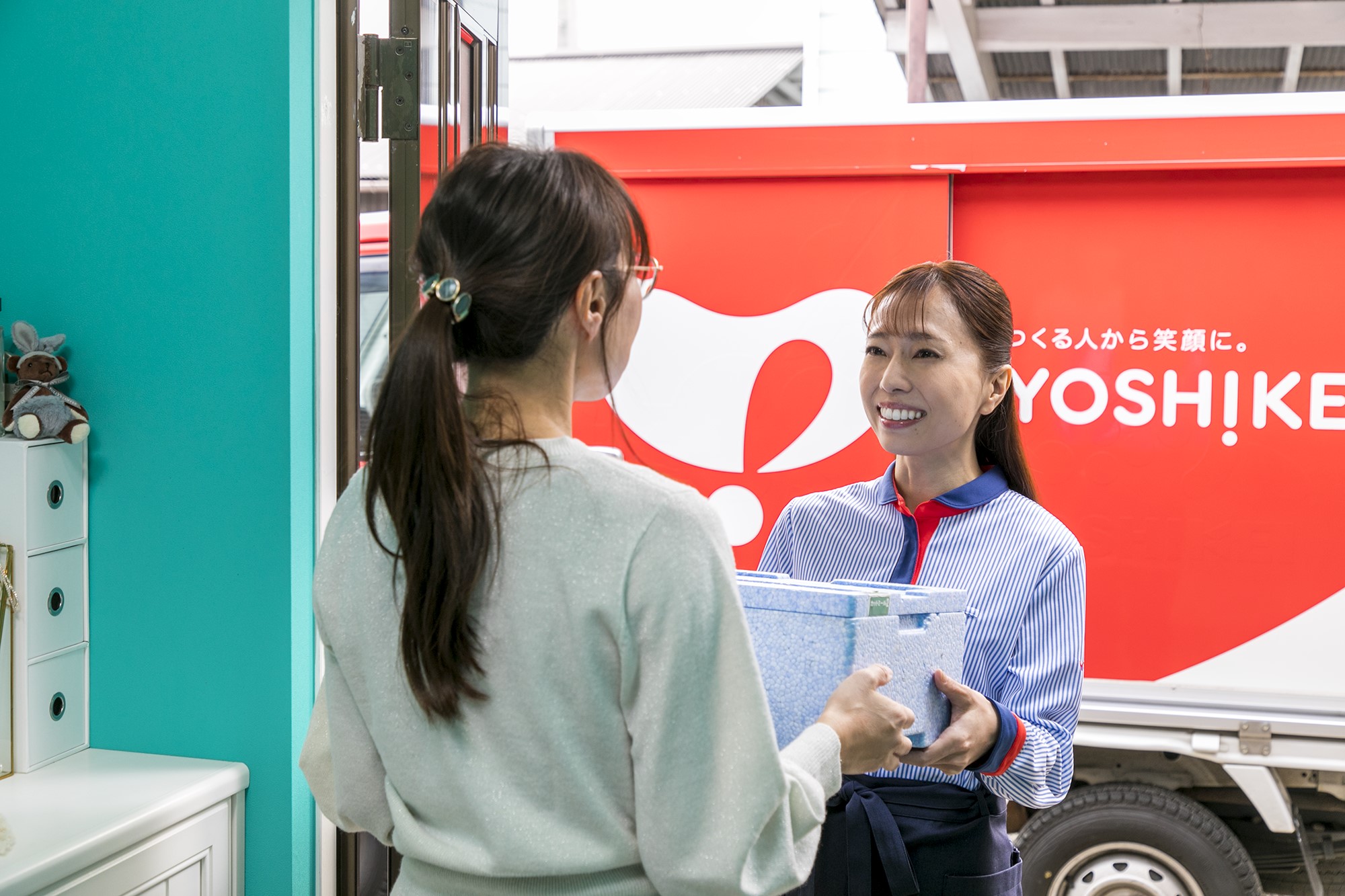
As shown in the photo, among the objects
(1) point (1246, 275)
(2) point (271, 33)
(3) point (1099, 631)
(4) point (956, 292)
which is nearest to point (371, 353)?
(2) point (271, 33)

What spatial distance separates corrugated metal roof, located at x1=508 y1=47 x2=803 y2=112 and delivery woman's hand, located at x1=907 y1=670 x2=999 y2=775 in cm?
410

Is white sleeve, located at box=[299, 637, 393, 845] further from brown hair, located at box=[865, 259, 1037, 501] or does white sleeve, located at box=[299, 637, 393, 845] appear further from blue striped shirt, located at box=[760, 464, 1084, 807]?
brown hair, located at box=[865, 259, 1037, 501]

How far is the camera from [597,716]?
0.75m

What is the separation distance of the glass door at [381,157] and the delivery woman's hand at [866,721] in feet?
2.95

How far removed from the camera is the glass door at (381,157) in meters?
1.58

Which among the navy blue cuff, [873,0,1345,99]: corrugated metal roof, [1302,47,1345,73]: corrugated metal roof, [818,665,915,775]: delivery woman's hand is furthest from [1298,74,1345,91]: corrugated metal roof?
[818,665,915,775]: delivery woman's hand

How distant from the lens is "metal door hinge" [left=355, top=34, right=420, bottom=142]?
1583 mm

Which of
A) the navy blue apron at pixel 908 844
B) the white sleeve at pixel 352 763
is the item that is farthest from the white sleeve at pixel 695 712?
the navy blue apron at pixel 908 844

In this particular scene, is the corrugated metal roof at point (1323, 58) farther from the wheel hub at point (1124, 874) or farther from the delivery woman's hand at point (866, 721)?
the delivery woman's hand at point (866, 721)

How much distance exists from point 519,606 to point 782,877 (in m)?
0.26

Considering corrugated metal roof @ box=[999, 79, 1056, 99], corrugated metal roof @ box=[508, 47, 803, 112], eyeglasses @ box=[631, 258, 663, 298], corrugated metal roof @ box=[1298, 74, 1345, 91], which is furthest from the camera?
corrugated metal roof @ box=[1298, 74, 1345, 91]

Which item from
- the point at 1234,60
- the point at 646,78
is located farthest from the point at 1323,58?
the point at 646,78

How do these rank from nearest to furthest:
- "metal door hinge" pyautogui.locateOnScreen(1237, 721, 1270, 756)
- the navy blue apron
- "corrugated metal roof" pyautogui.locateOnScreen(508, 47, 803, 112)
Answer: the navy blue apron < "metal door hinge" pyautogui.locateOnScreen(1237, 721, 1270, 756) < "corrugated metal roof" pyautogui.locateOnScreen(508, 47, 803, 112)

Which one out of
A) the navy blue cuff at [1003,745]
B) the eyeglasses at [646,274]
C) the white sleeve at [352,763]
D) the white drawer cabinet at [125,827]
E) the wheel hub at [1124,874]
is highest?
the eyeglasses at [646,274]
